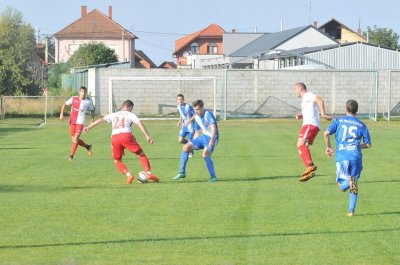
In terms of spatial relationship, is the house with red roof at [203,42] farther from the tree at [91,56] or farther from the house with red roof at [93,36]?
the tree at [91,56]

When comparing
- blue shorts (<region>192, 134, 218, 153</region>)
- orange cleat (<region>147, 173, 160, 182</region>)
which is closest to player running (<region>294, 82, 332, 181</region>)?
blue shorts (<region>192, 134, 218, 153</region>)

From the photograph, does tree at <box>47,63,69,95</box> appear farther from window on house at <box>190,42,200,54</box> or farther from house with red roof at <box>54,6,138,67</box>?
window on house at <box>190,42,200,54</box>

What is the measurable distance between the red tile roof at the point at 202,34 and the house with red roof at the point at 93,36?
447 inches

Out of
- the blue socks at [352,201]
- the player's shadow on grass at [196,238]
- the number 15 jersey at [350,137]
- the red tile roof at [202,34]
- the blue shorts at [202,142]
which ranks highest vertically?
the red tile roof at [202,34]

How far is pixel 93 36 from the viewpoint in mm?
112688

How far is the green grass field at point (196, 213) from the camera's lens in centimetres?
1002

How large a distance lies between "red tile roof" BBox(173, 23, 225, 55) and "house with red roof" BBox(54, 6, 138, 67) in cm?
1135

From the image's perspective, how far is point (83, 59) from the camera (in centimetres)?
8550

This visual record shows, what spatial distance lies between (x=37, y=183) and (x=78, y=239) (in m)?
6.80

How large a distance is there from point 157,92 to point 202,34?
74.2m

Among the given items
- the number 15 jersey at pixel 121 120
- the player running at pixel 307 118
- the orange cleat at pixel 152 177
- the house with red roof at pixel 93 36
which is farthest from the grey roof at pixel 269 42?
the number 15 jersey at pixel 121 120

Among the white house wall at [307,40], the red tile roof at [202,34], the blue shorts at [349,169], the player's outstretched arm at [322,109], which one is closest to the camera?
the blue shorts at [349,169]

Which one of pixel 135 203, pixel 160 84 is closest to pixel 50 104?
pixel 160 84

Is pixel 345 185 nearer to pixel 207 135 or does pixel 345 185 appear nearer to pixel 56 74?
pixel 207 135
